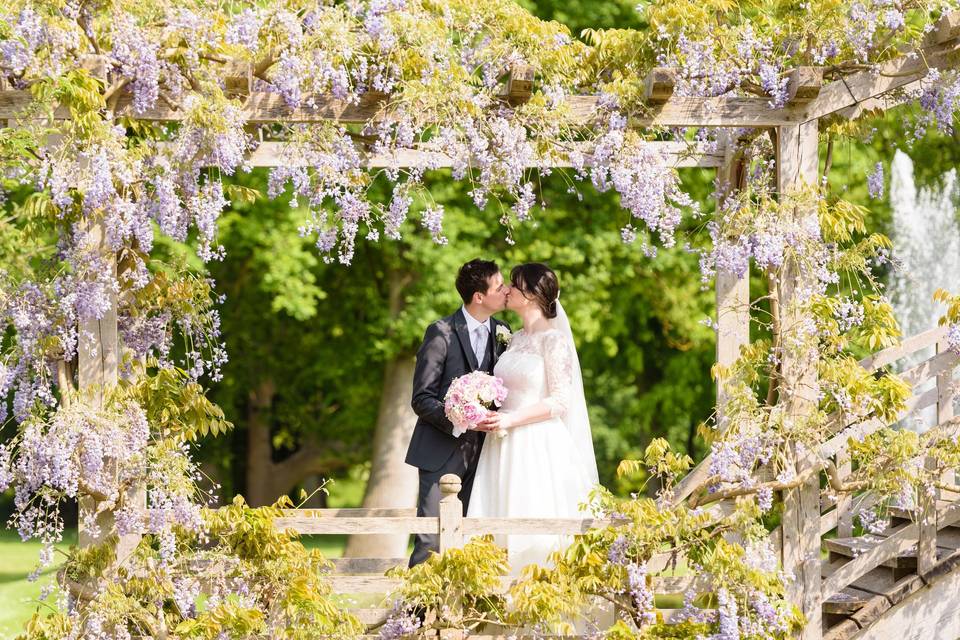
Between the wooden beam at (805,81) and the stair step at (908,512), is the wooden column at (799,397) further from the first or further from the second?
the stair step at (908,512)

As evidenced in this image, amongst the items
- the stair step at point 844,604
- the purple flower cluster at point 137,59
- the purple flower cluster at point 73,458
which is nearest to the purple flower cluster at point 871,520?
the stair step at point 844,604

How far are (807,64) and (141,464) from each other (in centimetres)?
378

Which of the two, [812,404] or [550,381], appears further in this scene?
[550,381]

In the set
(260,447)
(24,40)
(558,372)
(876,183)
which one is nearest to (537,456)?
(558,372)

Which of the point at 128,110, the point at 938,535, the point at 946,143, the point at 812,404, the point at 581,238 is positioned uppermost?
the point at 946,143

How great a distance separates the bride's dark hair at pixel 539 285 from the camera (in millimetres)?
6586

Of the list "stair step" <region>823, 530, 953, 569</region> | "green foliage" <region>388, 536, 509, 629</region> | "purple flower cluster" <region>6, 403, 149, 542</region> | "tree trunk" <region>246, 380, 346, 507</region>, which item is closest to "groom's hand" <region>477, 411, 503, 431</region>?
"green foliage" <region>388, 536, 509, 629</region>

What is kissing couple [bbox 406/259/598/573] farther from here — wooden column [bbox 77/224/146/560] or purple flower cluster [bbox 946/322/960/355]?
purple flower cluster [bbox 946/322/960/355]

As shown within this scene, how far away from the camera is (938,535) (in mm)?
7137

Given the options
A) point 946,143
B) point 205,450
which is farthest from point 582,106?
point 205,450

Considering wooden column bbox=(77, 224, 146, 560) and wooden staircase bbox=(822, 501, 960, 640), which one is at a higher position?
wooden column bbox=(77, 224, 146, 560)

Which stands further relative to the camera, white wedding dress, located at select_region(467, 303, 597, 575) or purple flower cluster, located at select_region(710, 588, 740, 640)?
white wedding dress, located at select_region(467, 303, 597, 575)

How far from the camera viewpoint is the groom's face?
6.65m

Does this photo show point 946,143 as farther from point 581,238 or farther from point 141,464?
point 141,464
